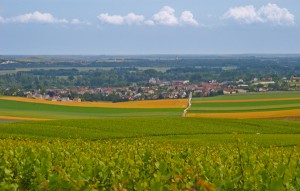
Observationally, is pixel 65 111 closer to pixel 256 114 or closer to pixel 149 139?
pixel 256 114

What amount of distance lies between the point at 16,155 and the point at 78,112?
6151 centimetres

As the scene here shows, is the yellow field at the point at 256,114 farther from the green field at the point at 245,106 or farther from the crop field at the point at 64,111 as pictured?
the crop field at the point at 64,111

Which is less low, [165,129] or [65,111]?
[165,129]

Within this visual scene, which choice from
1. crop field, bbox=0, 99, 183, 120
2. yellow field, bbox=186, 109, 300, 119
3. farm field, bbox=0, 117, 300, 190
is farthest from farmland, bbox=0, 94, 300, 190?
yellow field, bbox=186, 109, 300, 119

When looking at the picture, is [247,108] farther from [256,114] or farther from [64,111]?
[64,111]

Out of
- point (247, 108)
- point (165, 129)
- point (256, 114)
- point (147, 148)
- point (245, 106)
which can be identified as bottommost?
point (245, 106)

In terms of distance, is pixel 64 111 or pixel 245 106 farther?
pixel 245 106

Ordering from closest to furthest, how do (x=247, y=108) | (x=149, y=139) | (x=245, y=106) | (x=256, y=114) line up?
1. (x=149, y=139)
2. (x=256, y=114)
3. (x=247, y=108)
4. (x=245, y=106)

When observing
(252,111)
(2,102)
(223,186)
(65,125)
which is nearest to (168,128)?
(65,125)

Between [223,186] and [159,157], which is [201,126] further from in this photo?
[223,186]

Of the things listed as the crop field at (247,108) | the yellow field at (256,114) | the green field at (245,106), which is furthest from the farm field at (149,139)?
the green field at (245,106)

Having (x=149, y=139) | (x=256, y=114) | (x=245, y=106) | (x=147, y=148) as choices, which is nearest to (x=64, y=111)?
(x=245, y=106)

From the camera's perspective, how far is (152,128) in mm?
43875

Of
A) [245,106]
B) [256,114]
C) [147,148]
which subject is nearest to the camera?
[147,148]
